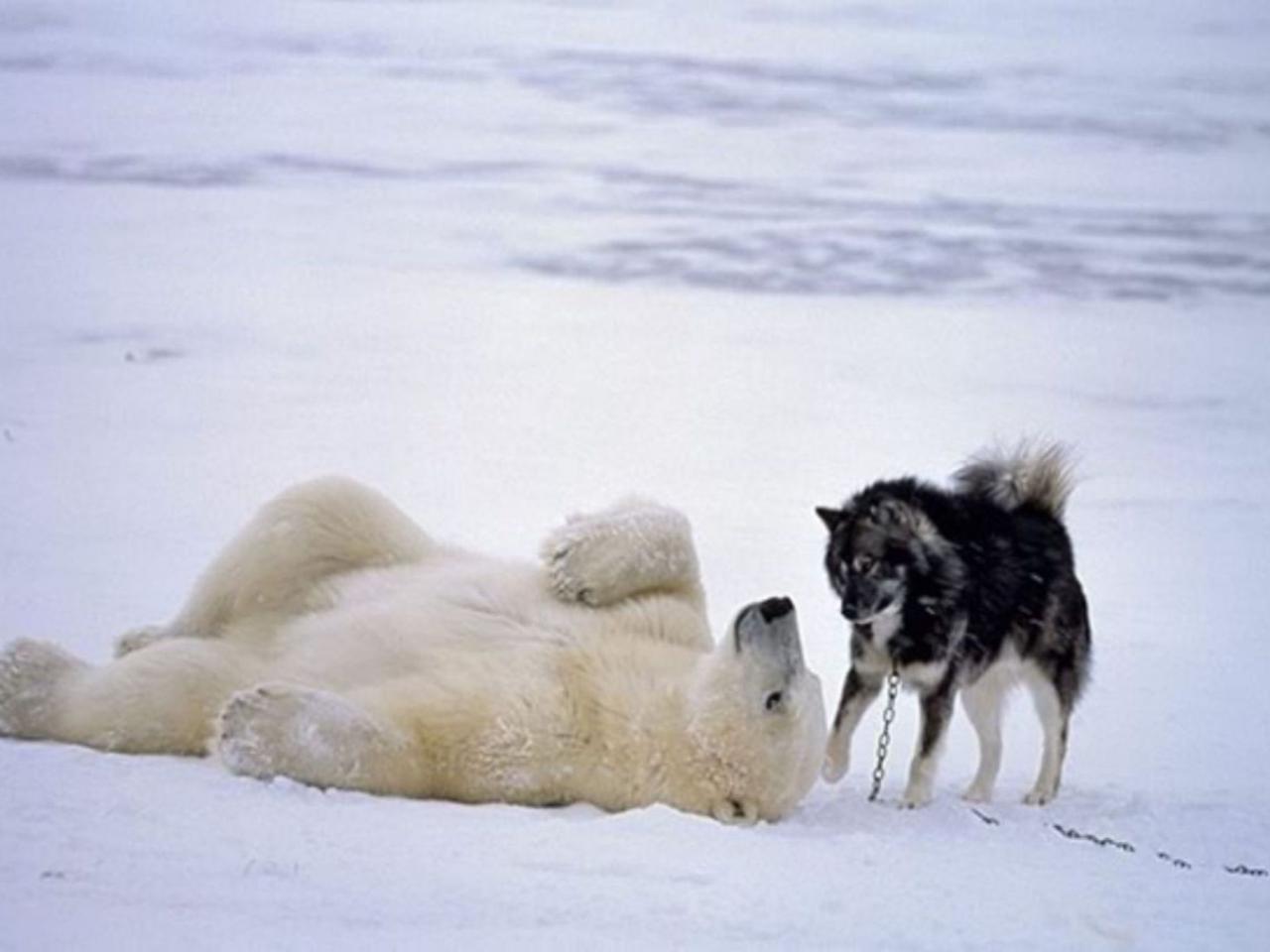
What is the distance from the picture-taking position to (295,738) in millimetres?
4406

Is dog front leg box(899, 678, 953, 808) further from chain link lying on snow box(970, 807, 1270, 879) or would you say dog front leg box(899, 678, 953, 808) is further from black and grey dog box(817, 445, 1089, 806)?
chain link lying on snow box(970, 807, 1270, 879)

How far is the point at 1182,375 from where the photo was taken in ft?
39.4

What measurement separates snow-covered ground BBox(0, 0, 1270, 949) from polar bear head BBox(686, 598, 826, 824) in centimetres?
16

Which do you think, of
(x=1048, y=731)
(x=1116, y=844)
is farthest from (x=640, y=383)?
(x=1116, y=844)

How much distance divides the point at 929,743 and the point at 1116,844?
0.80 meters

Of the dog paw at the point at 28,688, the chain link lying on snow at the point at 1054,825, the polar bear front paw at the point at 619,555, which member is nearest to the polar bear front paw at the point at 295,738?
the dog paw at the point at 28,688

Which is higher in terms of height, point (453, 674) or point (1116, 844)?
point (453, 674)

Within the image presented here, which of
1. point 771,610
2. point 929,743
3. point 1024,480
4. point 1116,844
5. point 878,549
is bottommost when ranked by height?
point 1116,844

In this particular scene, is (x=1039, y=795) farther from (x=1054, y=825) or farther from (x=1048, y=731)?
(x=1054, y=825)

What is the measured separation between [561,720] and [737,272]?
980 cm

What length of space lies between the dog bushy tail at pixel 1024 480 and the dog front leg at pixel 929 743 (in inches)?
30.7

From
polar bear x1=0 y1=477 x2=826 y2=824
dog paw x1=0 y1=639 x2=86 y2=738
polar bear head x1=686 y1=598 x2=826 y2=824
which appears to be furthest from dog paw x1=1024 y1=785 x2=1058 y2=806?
dog paw x1=0 y1=639 x2=86 y2=738

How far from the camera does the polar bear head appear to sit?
452 cm

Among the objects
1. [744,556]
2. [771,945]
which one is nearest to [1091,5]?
[744,556]
